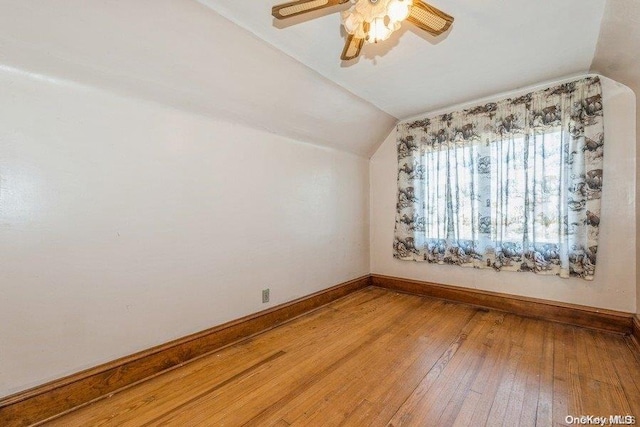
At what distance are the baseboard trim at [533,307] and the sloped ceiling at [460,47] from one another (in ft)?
7.09

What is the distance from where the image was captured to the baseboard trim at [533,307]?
219 centimetres

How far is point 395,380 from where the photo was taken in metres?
1.63

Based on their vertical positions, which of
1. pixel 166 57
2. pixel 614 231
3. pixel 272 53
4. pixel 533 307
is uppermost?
pixel 272 53

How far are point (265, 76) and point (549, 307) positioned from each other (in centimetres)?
338

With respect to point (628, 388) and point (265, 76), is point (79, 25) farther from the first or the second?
point (628, 388)

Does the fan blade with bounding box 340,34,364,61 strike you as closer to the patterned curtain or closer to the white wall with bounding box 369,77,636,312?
the patterned curtain

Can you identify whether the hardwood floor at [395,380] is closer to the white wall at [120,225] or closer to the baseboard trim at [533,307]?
the baseboard trim at [533,307]

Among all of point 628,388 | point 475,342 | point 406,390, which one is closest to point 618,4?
point 628,388

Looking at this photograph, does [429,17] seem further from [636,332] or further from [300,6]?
[636,332]

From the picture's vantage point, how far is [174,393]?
1.54 meters

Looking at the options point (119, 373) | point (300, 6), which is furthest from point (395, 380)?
point (300, 6)

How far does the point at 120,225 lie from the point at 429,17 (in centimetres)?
221

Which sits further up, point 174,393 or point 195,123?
point 195,123

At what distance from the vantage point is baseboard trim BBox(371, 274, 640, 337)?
2.19m
